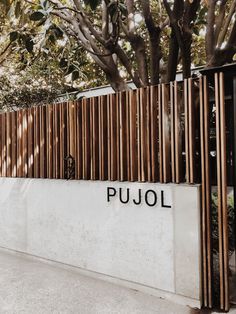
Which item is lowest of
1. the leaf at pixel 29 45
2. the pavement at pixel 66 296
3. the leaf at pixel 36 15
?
the pavement at pixel 66 296

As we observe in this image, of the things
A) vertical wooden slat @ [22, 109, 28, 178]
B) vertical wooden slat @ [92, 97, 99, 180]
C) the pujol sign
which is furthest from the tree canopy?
the pujol sign

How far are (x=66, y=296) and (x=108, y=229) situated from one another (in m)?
0.95

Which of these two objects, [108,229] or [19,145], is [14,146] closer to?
[19,145]

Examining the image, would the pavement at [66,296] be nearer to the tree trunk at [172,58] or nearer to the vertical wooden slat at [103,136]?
the vertical wooden slat at [103,136]

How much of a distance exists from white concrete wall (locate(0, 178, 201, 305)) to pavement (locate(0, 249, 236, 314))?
0.18 m

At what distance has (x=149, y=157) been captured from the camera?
12.9 ft

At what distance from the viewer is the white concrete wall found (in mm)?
3578

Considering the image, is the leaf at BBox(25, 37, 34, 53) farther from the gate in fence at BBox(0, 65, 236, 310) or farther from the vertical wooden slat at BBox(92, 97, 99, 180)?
the vertical wooden slat at BBox(92, 97, 99, 180)

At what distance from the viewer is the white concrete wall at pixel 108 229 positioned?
3.58 m

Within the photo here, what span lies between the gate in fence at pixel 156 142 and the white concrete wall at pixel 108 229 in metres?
0.14

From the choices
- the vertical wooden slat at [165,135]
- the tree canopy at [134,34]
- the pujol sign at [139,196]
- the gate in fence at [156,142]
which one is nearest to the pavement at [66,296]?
the gate in fence at [156,142]

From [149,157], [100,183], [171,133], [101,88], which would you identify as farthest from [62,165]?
[101,88]

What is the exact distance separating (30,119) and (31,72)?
5118mm

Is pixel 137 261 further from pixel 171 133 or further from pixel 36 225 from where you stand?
pixel 36 225
